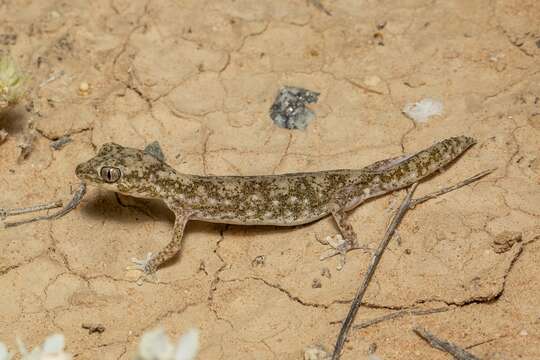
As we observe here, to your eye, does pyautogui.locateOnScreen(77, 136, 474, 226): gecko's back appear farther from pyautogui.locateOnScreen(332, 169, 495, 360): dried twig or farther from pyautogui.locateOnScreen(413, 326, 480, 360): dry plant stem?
pyautogui.locateOnScreen(413, 326, 480, 360): dry plant stem

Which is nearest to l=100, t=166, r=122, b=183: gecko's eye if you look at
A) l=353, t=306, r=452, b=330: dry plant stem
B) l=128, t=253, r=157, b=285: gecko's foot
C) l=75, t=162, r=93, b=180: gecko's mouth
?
l=75, t=162, r=93, b=180: gecko's mouth

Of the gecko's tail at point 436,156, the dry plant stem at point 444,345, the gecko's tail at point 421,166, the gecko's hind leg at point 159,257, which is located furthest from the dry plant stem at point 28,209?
the dry plant stem at point 444,345

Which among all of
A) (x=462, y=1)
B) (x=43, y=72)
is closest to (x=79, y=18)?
(x=43, y=72)

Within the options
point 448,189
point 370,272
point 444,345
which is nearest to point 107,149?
point 370,272

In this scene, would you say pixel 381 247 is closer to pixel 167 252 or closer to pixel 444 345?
pixel 444 345

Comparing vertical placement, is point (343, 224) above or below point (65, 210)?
above

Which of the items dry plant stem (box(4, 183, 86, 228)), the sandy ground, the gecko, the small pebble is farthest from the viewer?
the small pebble
